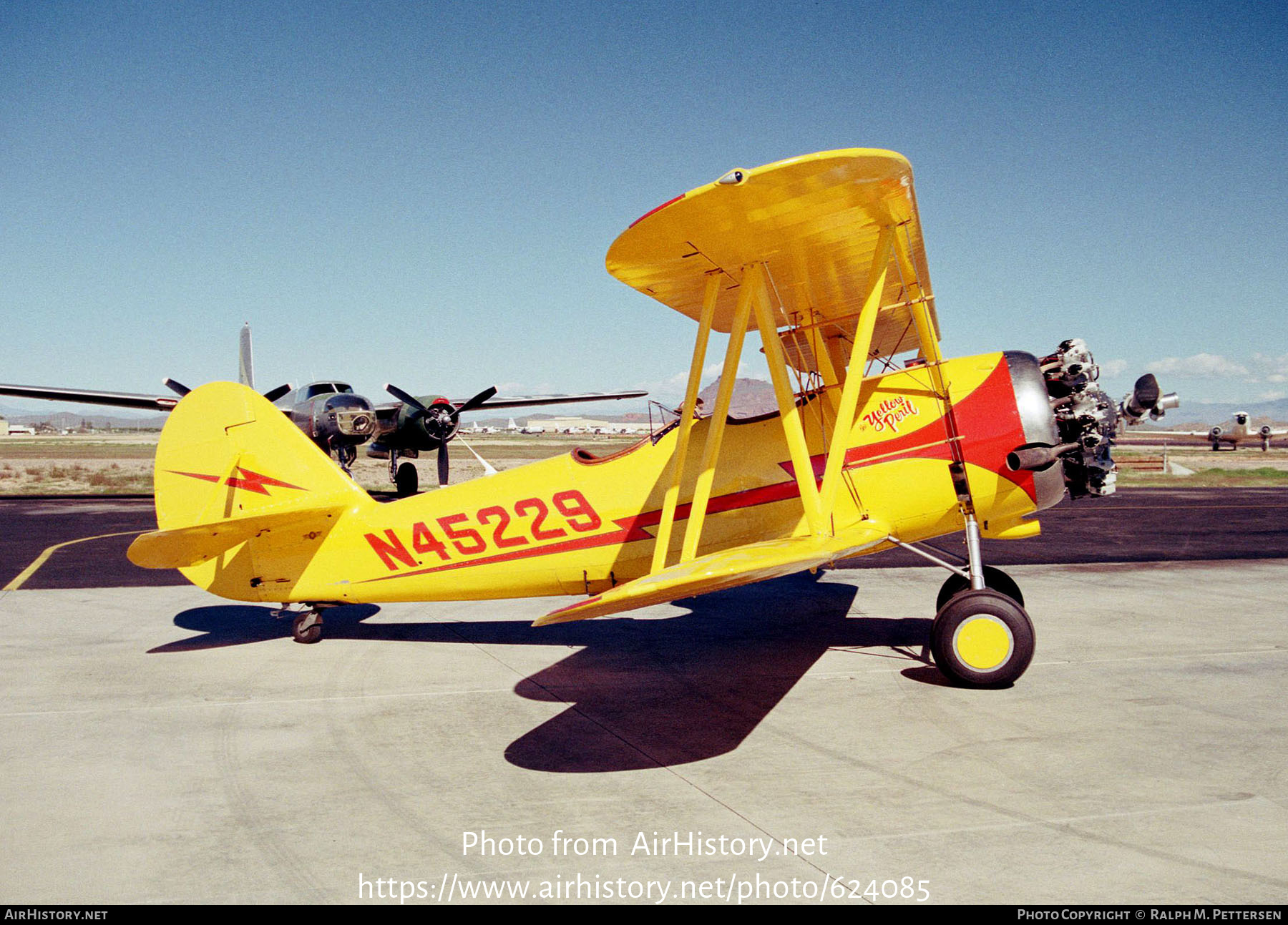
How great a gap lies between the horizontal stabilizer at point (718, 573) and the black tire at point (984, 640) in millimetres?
894

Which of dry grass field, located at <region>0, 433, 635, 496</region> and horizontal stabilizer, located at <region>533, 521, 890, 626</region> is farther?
dry grass field, located at <region>0, 433, 635, 496</region>

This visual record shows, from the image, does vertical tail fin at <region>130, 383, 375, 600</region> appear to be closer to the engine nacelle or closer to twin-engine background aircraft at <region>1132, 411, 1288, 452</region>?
the engine nacelle

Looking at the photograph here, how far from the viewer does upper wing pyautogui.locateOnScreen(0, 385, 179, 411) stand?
2141 centimetres

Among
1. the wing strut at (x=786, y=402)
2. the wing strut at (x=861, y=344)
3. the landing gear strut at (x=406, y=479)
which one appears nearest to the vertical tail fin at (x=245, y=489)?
the wing strut at (x=786, y=402)

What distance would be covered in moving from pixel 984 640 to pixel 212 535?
19.2ft

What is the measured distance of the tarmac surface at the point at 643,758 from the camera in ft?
11.3

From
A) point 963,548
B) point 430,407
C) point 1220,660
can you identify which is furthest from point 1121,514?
point 430,407

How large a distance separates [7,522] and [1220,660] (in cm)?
2080

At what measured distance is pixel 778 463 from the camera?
6.50 metres

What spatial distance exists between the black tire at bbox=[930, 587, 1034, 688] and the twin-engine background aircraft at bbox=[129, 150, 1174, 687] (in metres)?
0.01

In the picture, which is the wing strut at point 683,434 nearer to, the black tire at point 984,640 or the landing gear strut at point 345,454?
the black tire at point 984,640

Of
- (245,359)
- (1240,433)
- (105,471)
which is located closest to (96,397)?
(245,359)

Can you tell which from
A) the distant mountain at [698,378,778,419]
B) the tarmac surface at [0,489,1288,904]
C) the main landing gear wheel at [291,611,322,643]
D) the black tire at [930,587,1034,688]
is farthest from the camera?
the main landing gear wheel at [291,611,322,643]

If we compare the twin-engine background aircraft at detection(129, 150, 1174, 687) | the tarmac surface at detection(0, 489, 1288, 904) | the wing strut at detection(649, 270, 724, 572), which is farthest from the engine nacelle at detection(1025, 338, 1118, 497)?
the wing strut at detection(649, 270, 724, 572)
